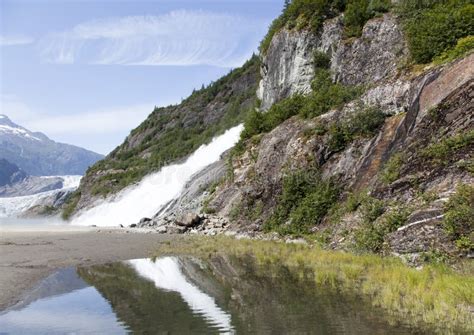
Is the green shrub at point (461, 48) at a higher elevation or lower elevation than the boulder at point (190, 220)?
higher

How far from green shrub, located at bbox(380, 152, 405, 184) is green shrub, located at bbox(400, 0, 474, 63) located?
10340mm

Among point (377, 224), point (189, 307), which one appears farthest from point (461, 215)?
point (189, 307)

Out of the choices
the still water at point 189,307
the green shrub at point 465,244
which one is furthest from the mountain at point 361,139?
the still water at point 189,307

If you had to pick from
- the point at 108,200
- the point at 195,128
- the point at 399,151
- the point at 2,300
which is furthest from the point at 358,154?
the point at 195,128

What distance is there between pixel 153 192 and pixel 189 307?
55.0 metres

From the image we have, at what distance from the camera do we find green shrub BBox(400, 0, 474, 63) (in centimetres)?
3017

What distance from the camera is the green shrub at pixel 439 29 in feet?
99.0

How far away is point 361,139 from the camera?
105 ft

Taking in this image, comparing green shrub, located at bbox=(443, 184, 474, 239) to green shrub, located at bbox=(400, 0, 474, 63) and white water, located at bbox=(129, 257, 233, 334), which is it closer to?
white water, located at bbox=(129, 257, 233, 334)

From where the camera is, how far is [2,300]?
50.2 ft

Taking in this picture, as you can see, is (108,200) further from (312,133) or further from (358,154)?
(358,154)

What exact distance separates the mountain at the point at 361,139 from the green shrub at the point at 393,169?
0.26 feet

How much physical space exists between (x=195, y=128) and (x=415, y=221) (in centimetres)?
8425

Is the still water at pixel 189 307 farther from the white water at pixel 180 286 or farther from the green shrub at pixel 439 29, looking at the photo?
the green shrub at pixel 439 29
